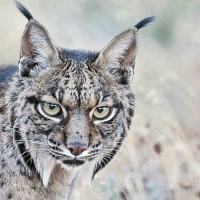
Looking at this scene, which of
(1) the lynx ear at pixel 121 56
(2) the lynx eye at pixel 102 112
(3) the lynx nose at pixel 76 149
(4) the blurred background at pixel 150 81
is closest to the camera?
(3) the lynx nose at pixel 76 149

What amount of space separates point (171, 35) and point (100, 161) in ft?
22.1

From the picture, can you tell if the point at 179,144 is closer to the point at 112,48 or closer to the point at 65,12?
the point at 112,48

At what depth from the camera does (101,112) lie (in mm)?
6652

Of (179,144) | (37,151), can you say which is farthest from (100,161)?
(179,144)

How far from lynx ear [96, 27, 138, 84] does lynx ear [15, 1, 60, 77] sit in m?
0.41

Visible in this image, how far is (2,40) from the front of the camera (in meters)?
12.4

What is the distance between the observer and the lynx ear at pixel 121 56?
6.95m

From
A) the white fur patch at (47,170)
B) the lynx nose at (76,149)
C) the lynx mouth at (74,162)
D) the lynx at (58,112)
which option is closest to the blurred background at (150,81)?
the lynx at (58,112)

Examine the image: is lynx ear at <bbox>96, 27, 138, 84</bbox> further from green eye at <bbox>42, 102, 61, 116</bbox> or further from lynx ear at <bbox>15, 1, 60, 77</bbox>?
green eye at <bbox>42, 102, 61, 116</bbox>

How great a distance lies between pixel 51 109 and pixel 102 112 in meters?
0.39

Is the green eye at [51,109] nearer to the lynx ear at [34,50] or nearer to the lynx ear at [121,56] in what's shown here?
the lynx ear at [34,50]

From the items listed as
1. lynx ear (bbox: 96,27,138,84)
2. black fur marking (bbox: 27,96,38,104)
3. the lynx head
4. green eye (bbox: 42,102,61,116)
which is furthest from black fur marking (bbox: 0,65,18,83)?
lynx ear (bbox: 96,27,138,84)

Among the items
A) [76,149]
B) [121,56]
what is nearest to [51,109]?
[76,149]

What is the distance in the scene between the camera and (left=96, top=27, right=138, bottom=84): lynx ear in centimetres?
695
